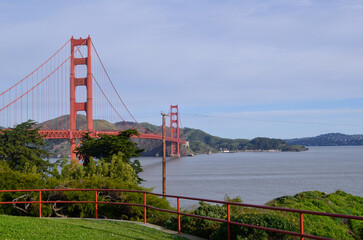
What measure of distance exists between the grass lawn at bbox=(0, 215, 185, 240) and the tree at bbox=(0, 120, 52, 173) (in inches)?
1242

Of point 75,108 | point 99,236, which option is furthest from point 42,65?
point 99,236

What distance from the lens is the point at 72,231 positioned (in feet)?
31.7

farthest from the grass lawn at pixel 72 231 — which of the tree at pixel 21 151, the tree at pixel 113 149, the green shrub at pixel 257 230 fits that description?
the tree at pixel 21 151

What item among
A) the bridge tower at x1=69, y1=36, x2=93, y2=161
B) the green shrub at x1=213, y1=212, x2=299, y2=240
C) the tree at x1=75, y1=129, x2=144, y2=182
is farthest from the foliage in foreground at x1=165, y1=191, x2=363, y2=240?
the bridge tower at x1=69, y1=36, x2=93, y2=161

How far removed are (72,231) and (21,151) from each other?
36524 mm

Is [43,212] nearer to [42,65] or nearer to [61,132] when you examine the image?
[61,132]

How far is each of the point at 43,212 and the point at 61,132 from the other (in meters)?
47.1

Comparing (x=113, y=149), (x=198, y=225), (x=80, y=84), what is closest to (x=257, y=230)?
(x=198, y=225)

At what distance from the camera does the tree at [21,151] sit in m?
43.0

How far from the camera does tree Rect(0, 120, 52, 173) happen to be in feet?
141

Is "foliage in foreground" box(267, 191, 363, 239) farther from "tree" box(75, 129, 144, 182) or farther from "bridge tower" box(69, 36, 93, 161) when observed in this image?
"bridge tower" box(69, 36, 93, 161)

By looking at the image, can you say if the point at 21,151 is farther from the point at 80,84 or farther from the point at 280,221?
the point at 280,221

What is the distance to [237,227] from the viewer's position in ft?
29.4

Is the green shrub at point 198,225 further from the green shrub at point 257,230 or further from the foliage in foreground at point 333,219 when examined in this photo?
the foliage in foreground at point 333,219
